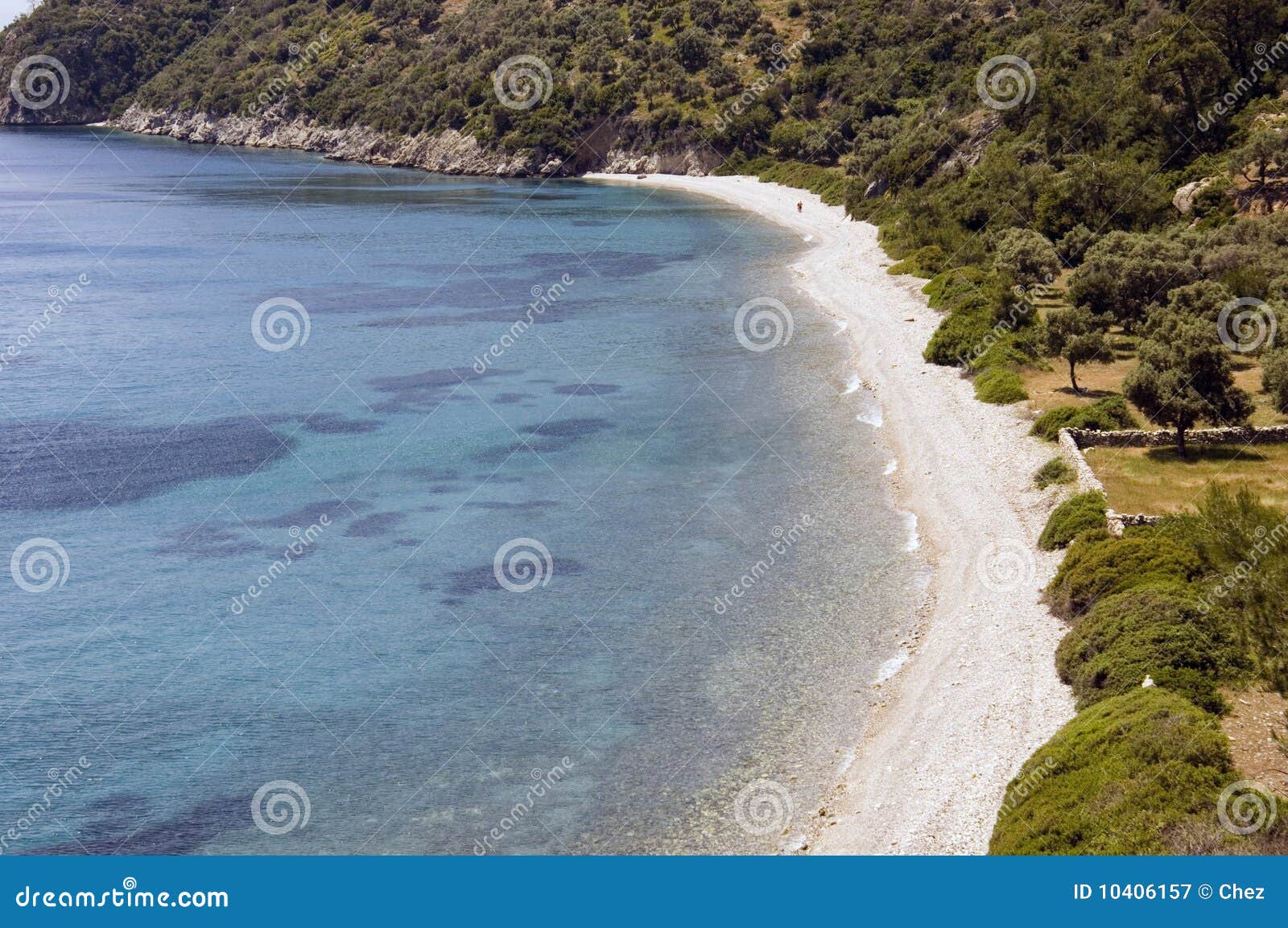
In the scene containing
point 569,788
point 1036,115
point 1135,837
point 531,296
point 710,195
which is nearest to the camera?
point 1135,837

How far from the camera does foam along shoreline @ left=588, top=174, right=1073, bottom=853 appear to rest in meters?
25.2

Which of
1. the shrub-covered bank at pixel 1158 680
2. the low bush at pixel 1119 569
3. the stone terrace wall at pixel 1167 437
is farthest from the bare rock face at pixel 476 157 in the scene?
the shrub-covered bank at pixel 1158 680

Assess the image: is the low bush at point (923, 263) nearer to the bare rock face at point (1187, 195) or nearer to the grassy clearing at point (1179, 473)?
the bare rock face at point (1187, 195)

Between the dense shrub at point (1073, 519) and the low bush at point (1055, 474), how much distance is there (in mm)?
3313

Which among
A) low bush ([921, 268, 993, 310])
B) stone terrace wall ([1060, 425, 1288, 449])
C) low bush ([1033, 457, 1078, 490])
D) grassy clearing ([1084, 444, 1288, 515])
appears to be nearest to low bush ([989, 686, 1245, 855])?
grassy clearing ([1084, 444, 1288, 515])

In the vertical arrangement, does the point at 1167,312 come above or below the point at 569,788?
above

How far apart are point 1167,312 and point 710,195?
94.6 m

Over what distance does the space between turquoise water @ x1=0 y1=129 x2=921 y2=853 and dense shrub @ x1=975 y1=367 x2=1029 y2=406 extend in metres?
5.26

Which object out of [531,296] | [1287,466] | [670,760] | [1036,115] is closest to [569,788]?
[670,760]

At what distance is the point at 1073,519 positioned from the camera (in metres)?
36.1

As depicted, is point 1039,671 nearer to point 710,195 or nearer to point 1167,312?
point 1167,312

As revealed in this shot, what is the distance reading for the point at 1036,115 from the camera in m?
95.7

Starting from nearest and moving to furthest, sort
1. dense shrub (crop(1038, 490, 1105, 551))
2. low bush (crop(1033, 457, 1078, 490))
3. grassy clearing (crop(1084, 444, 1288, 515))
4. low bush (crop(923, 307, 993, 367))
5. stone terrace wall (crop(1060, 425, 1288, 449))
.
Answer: dense shrub (crop(1038, 490, 1105, 551)) < grassy clearing (crop(1084, 444, 1288, 515)) < low bush (crop(1033, 457, 1078, 490)) < stone terrace wall (crop(1060, 425, 1288, 449)) < low bush (crop(923, 307, 993, 367))

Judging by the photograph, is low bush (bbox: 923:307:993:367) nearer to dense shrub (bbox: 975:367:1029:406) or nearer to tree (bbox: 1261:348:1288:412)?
dense shrub (bbox: 975:367:1029:406)
